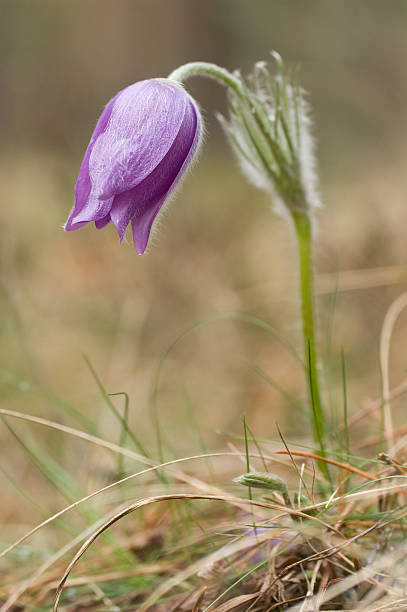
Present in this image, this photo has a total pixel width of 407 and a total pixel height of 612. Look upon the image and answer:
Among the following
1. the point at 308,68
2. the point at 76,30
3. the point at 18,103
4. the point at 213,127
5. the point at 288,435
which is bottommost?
the point at 288,435

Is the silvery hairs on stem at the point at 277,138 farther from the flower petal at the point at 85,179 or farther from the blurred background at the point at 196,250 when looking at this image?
the flower petal at the point at 85,179

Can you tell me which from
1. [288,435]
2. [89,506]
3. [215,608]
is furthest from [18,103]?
[215,608]

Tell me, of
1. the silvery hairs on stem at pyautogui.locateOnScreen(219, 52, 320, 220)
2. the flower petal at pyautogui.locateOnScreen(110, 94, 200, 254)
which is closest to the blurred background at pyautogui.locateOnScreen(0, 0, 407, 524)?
the silvery hairs on stem at pyautogui.locateOnScreen(219, 52, 320, 220)

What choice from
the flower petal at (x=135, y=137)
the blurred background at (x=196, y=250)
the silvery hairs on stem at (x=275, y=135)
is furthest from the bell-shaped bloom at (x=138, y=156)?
the blurred background at (x=196, y=250)

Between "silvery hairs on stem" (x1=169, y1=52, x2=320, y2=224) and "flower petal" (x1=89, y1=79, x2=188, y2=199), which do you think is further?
"silvery hairs on stem" (x1=169, y1=52, x2=320, y2=224)

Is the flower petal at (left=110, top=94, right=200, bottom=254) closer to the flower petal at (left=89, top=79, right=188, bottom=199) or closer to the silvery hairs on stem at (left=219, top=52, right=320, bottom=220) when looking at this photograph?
the flower petal at (left=89, top=79, right=188, bottom=199)

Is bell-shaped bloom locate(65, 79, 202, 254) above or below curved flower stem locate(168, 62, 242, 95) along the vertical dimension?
below

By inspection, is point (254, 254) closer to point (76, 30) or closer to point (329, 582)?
point (329, 582)

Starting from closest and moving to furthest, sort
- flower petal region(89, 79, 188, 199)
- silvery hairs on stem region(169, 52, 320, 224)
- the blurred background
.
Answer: flower petal region(89, 79, 188, 199) < silvery hairs on stem region(169, 52, 320, 224) < the blurred background

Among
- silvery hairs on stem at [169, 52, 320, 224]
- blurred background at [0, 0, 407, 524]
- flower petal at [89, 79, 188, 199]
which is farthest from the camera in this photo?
blurred background at [0, 0, 407, 524]
